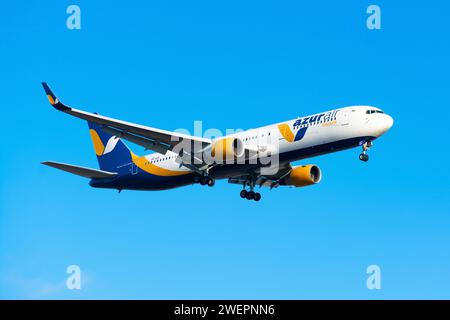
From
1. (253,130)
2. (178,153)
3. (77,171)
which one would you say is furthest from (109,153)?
(253,130)

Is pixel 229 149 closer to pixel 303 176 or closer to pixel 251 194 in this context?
pixel 251 194

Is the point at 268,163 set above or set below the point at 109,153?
below

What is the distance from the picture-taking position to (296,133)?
48594 mm

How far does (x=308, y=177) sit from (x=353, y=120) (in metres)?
7.95

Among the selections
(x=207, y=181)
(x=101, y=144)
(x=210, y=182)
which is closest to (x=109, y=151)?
(x=101, y=144)

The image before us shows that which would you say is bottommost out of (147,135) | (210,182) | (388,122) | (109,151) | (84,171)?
(210,182)

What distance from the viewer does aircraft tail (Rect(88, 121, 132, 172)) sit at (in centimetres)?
5659

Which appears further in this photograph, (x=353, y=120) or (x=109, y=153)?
(x=109, y=153)

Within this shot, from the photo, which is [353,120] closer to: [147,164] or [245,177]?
[245,177]

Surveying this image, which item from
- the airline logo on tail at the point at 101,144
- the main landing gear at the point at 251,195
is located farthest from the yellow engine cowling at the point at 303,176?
the airline logo on tail at the point at 101,144

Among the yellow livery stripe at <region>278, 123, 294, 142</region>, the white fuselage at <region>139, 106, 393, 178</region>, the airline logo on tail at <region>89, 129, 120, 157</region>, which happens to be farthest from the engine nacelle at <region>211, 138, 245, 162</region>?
the airline logo on tail at <region>89, 129, 120, 157</region>

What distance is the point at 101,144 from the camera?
5931cm

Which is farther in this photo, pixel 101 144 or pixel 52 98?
pixel 101 144

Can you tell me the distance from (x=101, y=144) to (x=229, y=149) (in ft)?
46.1
